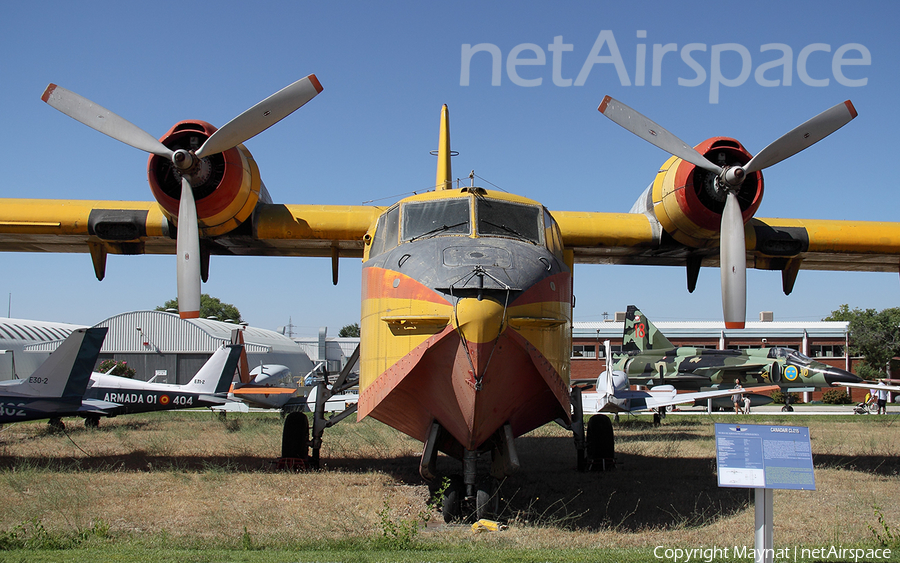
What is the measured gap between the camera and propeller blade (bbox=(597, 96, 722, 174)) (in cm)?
914

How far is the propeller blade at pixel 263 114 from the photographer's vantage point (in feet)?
28.6

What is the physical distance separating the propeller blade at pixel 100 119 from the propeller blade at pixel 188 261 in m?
0.87

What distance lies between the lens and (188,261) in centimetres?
866

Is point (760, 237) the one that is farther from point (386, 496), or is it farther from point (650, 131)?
point (386, 496)

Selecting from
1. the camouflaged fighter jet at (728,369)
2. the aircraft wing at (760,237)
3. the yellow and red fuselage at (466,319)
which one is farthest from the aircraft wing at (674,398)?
the yellow and red fuselage at (466,319)

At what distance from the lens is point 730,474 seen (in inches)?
180

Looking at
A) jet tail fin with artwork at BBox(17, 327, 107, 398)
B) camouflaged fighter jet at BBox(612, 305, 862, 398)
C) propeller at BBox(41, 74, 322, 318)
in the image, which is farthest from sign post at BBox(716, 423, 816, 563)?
camouflaged fighter jet at BBox(612, 305, 862, 398)

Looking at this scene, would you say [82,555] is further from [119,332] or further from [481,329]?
[119,332]

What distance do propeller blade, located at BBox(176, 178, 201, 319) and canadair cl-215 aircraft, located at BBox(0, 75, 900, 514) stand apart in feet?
0.08

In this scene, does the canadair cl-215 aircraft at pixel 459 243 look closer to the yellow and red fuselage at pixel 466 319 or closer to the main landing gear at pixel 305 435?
the yellow and red fuselage at pixel 466 319

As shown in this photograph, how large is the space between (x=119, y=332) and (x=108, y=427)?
83.9 ft

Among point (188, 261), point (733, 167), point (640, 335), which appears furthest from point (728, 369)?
point (188, 261)

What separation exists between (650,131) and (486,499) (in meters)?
5.79

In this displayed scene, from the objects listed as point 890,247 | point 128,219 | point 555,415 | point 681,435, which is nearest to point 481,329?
point 555,415
